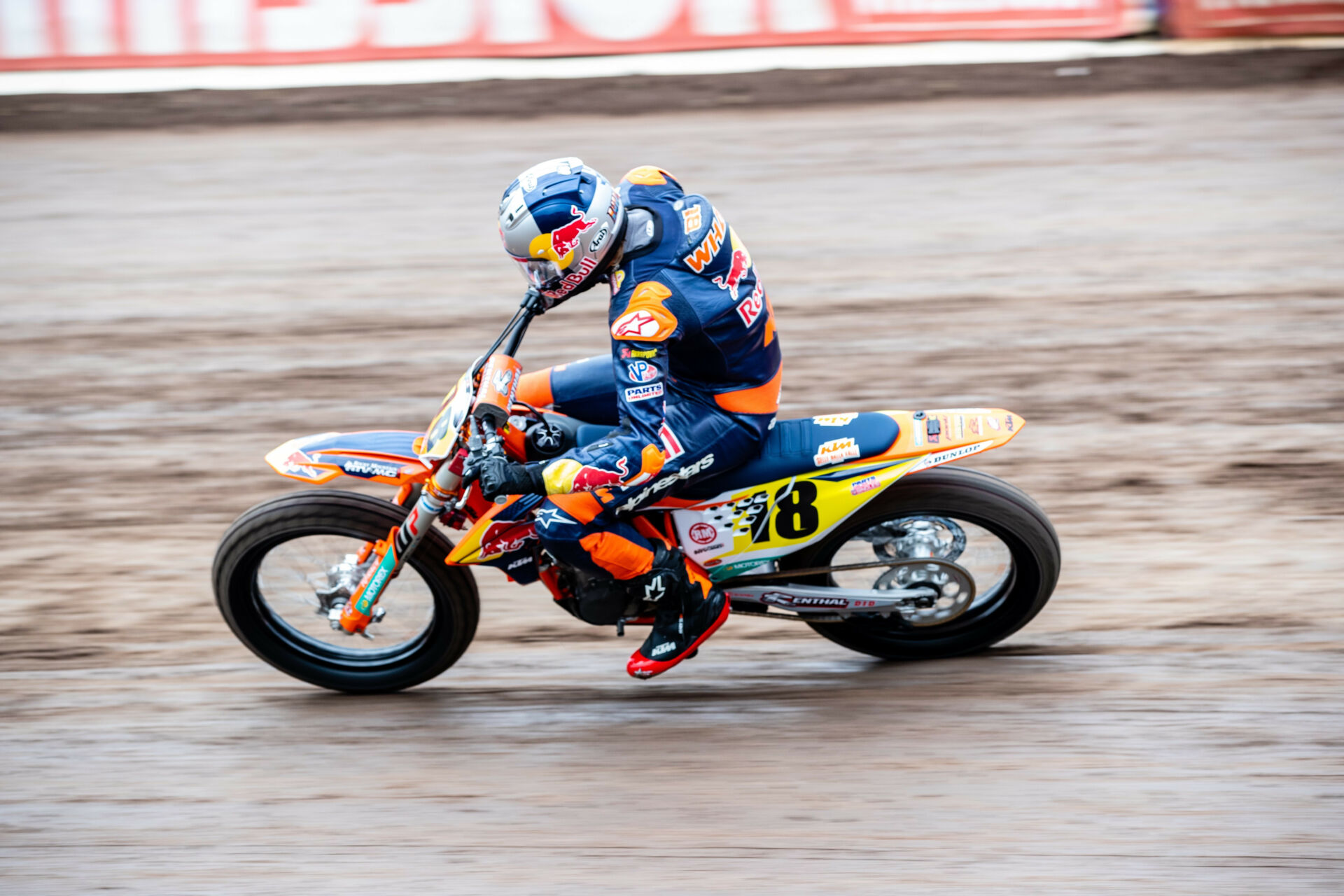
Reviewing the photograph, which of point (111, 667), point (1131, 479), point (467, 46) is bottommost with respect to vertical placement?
point (111, 667)

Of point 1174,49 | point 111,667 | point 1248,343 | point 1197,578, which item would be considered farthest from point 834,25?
point 111,667

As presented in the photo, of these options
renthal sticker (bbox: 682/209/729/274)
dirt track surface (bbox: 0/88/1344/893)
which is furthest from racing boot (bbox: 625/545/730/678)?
renthal sticker (bbox: 682/209/729/274)

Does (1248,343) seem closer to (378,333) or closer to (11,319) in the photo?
(378,333)

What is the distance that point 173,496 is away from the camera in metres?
6.45

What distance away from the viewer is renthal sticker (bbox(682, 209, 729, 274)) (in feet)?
13.5

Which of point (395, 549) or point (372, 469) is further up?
point (372, 469)

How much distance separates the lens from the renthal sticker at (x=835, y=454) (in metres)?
4.43

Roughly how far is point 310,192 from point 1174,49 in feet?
29.1

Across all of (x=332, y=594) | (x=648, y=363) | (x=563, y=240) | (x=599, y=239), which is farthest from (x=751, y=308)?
(x=332, y=594)

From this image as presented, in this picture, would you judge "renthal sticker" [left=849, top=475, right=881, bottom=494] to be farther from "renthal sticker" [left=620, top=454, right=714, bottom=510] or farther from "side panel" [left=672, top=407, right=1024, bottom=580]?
"renthal sticker" [left=620, top=454, right=714, bottom=510]

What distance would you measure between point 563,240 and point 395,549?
1360mm

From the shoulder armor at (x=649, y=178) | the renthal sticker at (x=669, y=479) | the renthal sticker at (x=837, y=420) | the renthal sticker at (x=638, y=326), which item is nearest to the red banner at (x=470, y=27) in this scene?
the shoulder armor at (x=649, y=178)

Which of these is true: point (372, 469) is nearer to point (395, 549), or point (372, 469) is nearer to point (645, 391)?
point (395, 549)

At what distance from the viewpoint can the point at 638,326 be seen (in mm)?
3963
